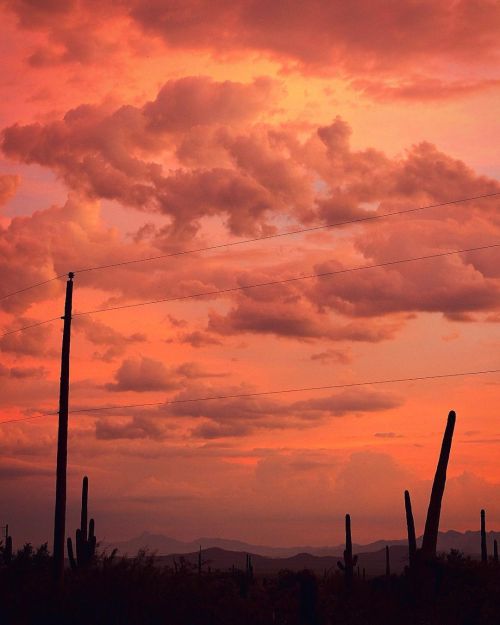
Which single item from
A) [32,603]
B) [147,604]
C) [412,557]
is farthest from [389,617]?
[32,603]

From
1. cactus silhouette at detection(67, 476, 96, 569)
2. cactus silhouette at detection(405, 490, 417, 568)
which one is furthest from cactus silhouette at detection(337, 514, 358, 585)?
cactus silhouette at detection(67, 476, 96, 569)

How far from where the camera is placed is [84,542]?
40406mm

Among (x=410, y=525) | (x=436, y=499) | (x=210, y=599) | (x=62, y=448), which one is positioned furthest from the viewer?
(x=410, y=525)

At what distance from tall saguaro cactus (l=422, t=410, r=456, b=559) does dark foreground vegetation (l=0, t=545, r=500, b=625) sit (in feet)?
2.54

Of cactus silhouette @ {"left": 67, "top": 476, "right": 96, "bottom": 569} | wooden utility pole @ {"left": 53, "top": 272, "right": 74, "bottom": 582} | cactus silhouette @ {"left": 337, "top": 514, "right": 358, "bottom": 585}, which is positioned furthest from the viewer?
cactus silhouette @ {"left": 337, "top": 514, "right": 358, "bottom": 585}

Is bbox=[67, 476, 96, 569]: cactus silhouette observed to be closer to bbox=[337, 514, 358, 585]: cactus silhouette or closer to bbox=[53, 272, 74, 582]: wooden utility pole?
bbox=[53, 272, 74, 582]: wooden utility pole

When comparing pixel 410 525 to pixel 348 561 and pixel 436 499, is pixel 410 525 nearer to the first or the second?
pixel 348 561

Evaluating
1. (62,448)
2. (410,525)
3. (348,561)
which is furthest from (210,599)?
(410,525)

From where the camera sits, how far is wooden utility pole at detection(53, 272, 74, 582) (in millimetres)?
33250

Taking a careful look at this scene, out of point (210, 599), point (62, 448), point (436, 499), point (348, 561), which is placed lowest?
point (210, 599)

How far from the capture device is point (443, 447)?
133 ft

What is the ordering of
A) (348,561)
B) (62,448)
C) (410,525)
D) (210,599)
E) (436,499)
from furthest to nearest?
1. (410,525)
2. (348,561)
3. (436,499)
4. (62,448)
5. (210,599)

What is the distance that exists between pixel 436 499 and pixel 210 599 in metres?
13.3

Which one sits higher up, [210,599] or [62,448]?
[62,448]
